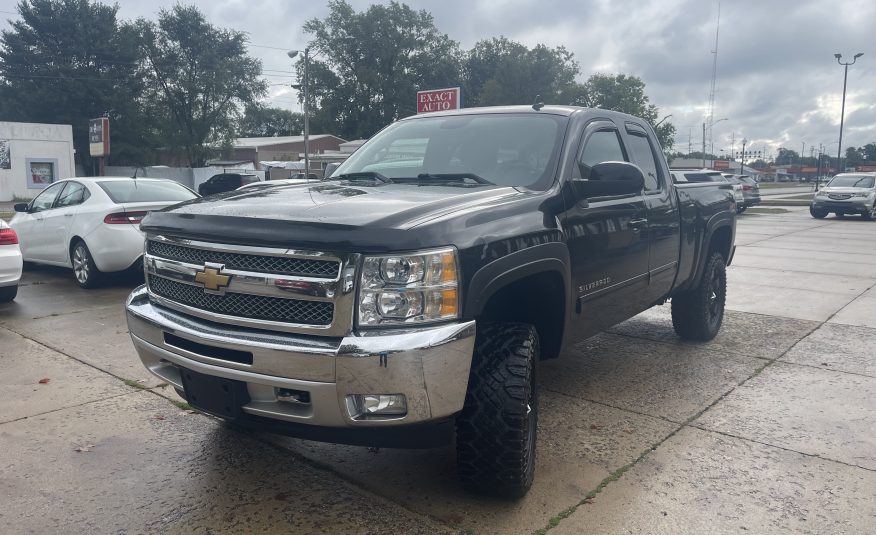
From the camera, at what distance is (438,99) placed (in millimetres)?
23641

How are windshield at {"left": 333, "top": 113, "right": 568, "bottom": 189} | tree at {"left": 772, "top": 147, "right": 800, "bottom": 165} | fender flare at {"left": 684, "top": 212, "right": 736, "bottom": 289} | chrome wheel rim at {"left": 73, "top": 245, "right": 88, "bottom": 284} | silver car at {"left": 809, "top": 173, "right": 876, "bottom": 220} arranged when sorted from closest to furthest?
windshield at {"left": 333, "top": 113, "right": 568, "bottom": 189}
fender flare at {"left": 684, "top": 212, "right": 736, "bottom": 289}
chrome wheel rim at {"left": 73, "top": 245, "right": 88, "bottom": 284}
silver car at {"left": 809, "top": 173, "right": 876, "bottom": 220}
tree at {"left": 772, "top": 147, "right": 800, "bottom": 165}

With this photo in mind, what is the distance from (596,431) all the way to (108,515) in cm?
253

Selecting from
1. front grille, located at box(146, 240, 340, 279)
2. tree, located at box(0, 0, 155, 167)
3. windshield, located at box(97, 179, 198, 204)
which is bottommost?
front grille, located at box(146, 240, 340, 279)

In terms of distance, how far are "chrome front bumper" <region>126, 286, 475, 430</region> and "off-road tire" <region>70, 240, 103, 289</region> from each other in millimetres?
6350

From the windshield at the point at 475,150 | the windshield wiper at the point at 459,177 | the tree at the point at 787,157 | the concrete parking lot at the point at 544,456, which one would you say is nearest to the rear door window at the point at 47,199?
the concrete parking lot at the point at 544,456

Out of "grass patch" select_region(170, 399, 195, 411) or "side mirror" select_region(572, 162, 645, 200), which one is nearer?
"side mirror" select_region(572, 162, 645, 200)

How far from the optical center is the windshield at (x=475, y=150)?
397cm

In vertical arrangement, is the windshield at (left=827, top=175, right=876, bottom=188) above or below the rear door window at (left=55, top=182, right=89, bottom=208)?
above

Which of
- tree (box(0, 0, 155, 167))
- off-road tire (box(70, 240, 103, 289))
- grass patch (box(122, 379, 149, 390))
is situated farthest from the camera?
tree (box(0, 0, 155, 167))

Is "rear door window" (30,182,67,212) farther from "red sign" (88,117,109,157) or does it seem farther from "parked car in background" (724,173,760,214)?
"parked car in background" (724,173,760,214)

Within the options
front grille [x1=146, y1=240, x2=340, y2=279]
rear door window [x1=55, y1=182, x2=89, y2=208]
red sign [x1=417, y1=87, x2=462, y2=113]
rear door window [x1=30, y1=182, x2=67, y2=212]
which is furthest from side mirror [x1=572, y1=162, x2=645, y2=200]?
red sign [x1=417, y1=87, x2=462, y2=113]

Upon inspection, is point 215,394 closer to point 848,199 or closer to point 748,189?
point 848,199

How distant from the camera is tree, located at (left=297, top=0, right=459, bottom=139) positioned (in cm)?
6275

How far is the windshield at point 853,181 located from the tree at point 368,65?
138 ft
